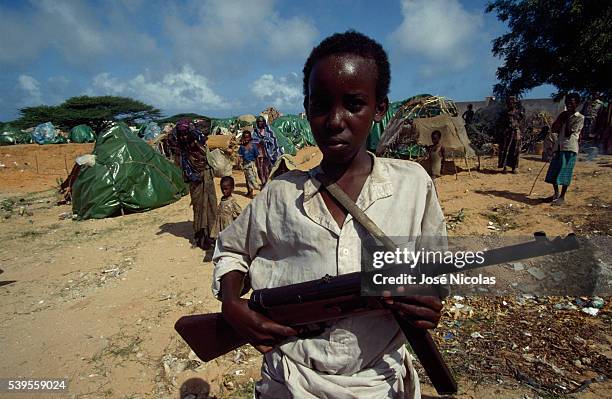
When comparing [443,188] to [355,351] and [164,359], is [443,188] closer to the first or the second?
[164,359]

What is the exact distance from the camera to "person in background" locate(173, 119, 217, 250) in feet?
18.6

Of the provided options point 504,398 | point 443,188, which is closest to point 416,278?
point 504,398

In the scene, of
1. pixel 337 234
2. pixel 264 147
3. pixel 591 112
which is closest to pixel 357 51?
pixel 337 234

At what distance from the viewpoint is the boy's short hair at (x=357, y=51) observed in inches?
43.0

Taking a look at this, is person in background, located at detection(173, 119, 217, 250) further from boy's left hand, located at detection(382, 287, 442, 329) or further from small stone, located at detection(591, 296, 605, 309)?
boy's left hand, located at detection(382, 287, 442, 329)

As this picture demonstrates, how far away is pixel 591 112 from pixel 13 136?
31642 millimetres

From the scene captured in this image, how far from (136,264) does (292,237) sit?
16.3ft

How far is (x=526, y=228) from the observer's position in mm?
5301

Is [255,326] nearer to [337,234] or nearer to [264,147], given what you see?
[337,234]

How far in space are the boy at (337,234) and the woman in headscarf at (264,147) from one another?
26.7 feet

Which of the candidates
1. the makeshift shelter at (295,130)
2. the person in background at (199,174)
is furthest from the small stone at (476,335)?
the makeshift shelter at (295,130)

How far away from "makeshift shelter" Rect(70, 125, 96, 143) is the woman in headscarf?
19787 millimetres

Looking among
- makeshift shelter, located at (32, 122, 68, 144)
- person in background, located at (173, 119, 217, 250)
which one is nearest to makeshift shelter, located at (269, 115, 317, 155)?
makeshift shelter, located at (32, 122, 68, 144)

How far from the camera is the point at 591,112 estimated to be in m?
14.2
